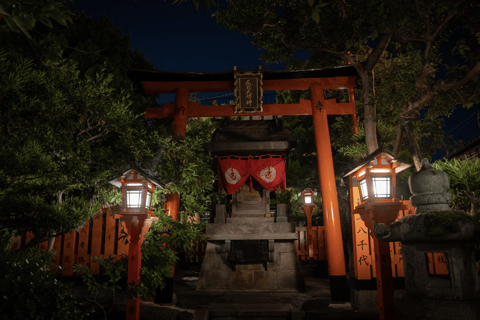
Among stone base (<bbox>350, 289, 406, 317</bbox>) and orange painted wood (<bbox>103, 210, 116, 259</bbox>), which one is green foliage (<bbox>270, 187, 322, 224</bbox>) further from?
orange painted wood (<bbox>103, 210, 116, 259</bbox>)

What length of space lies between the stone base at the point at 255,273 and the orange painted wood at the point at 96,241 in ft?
11.7

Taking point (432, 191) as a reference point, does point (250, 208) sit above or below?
above

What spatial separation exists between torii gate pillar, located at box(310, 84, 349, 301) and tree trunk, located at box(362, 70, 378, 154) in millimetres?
1668

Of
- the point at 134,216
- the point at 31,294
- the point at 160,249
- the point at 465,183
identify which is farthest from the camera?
the point at 160,249

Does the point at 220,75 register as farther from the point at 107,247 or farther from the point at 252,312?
the point at 252,312

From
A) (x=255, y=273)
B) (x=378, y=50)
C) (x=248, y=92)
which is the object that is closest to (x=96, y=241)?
(x=255, y=273)

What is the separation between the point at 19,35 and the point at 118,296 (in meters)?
7.24

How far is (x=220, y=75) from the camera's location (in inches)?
408

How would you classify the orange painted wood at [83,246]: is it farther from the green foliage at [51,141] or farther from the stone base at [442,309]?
the stone base at [442,309]

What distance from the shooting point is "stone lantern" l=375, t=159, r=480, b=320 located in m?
3.38

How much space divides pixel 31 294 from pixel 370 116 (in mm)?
8076

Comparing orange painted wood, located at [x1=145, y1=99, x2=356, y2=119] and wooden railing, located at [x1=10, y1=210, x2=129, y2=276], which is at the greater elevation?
orange painted wood, located at [x1=145, y1=99, x2=356, y2=119]

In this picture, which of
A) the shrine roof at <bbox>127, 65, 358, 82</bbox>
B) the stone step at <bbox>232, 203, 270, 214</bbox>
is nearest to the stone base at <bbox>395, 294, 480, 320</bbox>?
the shrine roof at <bbox>127, 65, 358, 82</bbox>

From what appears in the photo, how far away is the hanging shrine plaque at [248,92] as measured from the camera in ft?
33.0
